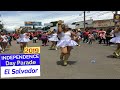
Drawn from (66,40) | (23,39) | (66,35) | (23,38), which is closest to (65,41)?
(66,40)

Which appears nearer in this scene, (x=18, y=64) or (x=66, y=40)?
(x=18, y=64)

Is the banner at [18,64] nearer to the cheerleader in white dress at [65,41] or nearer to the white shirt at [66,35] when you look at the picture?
the cheerleader in white dress at [65,41]

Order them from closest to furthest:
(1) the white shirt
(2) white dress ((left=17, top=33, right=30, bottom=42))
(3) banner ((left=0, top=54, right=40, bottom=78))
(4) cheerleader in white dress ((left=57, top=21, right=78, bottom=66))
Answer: (3) banner ((left=0, top=54, right=40, bottom=78)), (4) cheerleader in white dress ((left=57, top=21, right=78, bottom=66)), (1) the white shirt, (2) white dress ((left=17, top=33, right=30, bottom=42))

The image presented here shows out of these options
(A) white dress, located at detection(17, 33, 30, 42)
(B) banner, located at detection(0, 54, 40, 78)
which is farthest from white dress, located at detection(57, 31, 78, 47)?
(A) white dress, located at detection(17, 33, 30, 42)

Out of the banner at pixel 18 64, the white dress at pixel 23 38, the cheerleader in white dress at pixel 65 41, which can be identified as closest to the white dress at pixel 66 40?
the cheerleader in white dress at pixel 65 41

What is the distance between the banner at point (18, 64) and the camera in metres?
7.07

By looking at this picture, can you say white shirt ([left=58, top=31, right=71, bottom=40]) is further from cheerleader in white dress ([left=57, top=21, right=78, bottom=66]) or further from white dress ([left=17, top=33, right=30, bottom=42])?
white dress ([left=17, top=33, right=30, bottom=42])

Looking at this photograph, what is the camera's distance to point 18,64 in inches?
277

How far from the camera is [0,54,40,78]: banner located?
7066 millimetres

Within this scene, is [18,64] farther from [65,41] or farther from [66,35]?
[66,35]
